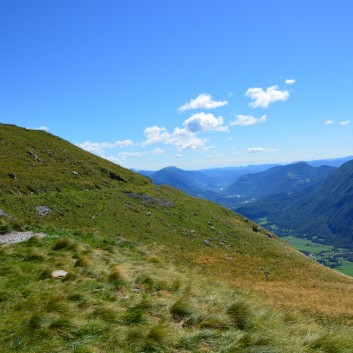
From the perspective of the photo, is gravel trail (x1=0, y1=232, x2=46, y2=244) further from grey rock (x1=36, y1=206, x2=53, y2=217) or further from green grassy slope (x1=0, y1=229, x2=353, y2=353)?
grey rock (x1=36, y1=206, x2=53, y2=217)

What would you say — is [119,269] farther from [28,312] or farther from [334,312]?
[334,312]

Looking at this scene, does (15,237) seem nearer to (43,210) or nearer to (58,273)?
(58,273)

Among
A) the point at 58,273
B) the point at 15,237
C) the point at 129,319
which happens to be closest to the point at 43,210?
the point at 15,237

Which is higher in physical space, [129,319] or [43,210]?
[43,210]

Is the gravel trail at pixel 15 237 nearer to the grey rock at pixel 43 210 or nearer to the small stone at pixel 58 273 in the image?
the small stone at pixel 58 273

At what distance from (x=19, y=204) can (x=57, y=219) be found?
16.8 feet

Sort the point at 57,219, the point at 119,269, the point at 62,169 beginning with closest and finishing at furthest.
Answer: the point at 119,269, the point at 57,219, the point at 62,169

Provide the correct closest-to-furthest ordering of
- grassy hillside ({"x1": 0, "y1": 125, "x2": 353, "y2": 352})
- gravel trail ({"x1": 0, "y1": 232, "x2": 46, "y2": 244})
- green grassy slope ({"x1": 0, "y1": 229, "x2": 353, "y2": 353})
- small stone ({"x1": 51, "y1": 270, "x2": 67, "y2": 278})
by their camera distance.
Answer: green grassy slope ({"x1": 0, "y1": 229, "x2": 353, "y2": 353})
grassy hillside ({"x1": 0, "y1": 125, "x2": 353, "y2": 352})
small stone ({"x1": 51, "y1": 270, "x2": 67, "y2": 278})
gravel trail ({"x1": 0, "y1": 232, "x2": 46, "y2": 244})

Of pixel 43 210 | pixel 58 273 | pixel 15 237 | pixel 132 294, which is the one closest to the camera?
pixel 132 294

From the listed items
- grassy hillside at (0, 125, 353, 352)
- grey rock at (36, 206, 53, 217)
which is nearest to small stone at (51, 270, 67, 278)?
grassy hillside at (0, 125, 353, 352)

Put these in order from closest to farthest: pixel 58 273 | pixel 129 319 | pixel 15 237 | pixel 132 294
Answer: pixel 129 319 < pixel 132 294 < pixel 58 273 < pixel 15 237

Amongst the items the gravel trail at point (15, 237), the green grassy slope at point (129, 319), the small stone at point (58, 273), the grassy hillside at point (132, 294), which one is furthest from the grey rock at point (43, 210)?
the small stone at point (58, 273)

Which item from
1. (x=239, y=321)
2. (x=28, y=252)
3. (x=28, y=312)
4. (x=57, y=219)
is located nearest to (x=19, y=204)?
(x=57, y=219)

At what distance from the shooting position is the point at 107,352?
809cm
